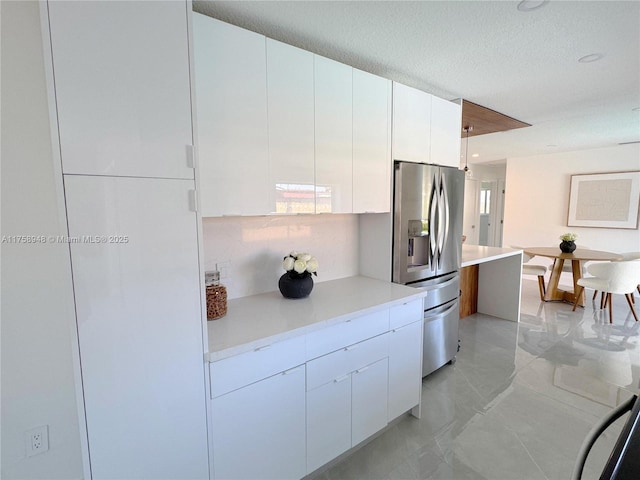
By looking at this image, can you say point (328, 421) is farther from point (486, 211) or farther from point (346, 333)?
point (486, 211)

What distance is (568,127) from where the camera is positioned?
4070mm

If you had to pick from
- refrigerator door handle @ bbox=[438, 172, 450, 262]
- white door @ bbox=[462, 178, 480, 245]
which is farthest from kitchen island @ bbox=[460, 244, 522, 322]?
white door @ bbox=[462, 178, 480, 245]

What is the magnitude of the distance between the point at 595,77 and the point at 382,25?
6.46 feet

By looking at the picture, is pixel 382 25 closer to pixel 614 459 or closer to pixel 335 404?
pixel 614 459

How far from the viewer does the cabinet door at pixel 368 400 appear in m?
1.84

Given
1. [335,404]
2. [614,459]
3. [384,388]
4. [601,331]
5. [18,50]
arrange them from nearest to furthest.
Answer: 1. [614,459]
2. [18,50]
3. [335,404]
4. [384,388]
5. [601,331]

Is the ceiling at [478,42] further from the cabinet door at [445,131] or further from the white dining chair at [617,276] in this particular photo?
the white dining chair at [617,276]

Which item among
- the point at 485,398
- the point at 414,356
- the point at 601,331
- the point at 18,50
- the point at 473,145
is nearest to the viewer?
the point at 18,50

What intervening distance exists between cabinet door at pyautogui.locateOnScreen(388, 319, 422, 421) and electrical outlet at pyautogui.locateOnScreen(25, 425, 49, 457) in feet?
5.99

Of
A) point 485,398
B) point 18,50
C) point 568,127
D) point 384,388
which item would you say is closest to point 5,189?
point 18,50

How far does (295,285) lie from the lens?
198 centimetres

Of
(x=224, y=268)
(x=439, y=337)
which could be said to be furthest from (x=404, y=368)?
(x=224, y=268)

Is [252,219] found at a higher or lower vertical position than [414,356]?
higher

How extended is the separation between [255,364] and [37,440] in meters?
1.09
